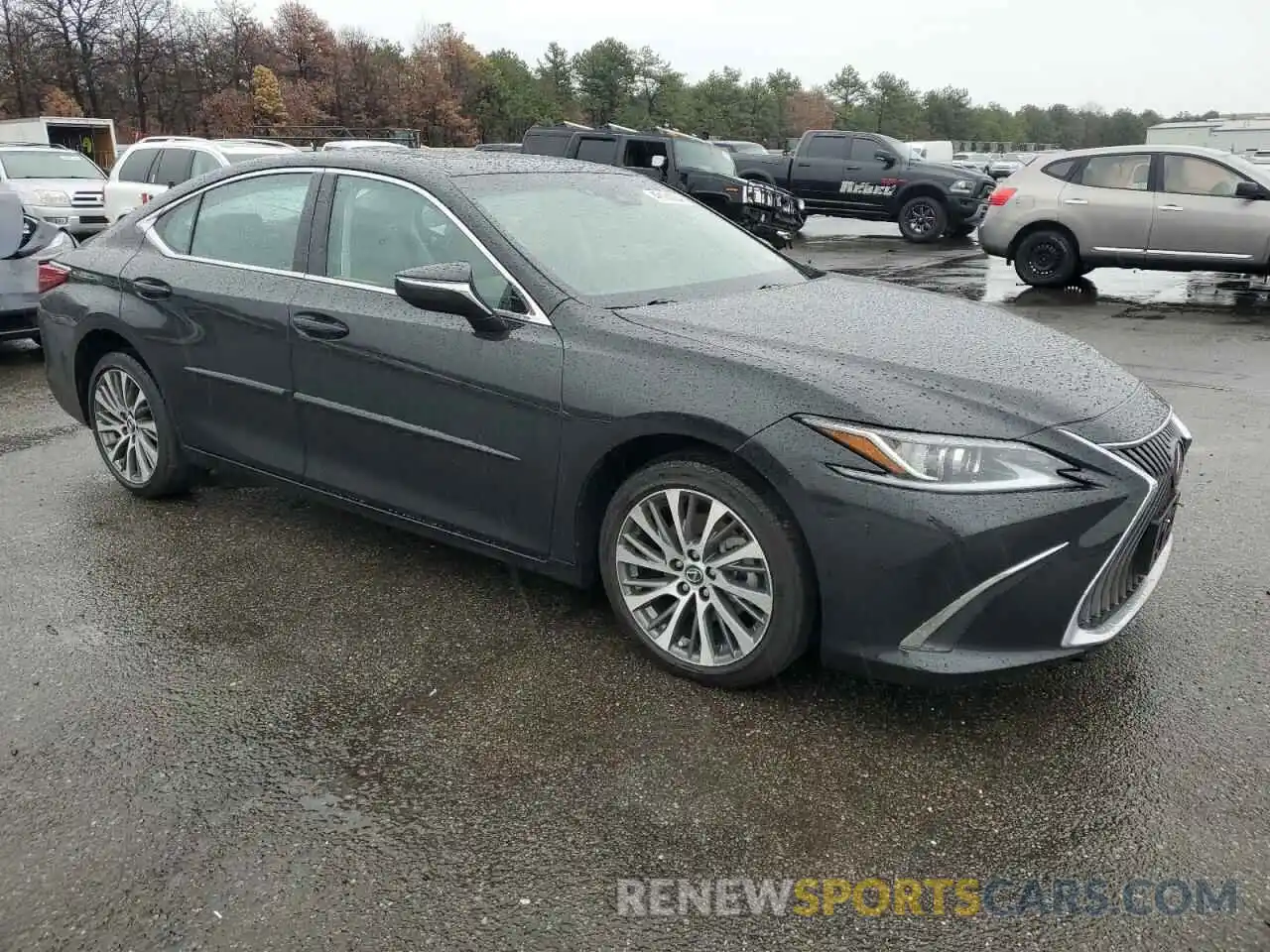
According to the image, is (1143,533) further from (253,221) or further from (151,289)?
(151,289)

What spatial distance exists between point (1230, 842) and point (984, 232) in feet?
36.4

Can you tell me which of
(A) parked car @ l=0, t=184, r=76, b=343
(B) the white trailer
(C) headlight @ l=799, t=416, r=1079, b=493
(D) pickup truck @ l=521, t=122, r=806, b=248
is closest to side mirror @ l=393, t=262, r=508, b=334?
(C) headlight @ l=799, t=416, r=1079, b=493

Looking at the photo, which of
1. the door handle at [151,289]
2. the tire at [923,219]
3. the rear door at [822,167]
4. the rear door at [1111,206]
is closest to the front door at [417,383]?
the door handle at [151,289]

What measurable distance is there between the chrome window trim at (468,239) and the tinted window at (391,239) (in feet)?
0.04

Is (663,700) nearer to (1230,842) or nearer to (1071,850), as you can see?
(1071,850)

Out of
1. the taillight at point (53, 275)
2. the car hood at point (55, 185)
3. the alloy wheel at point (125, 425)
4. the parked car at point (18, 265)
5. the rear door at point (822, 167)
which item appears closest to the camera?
the alloy wheel at point (125, 425)

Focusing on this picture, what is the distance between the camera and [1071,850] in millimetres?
2543

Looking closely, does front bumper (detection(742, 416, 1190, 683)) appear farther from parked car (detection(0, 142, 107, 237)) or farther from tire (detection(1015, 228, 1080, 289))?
parked car (detection(0, 142, 107, 237))

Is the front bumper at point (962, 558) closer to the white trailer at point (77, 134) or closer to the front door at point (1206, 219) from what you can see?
the front door at point (1206, 219)

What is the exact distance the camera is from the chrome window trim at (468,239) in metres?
3.50

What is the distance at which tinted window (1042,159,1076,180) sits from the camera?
12.0 meters

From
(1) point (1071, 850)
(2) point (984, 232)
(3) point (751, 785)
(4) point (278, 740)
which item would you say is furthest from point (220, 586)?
(2) point (984, 232)

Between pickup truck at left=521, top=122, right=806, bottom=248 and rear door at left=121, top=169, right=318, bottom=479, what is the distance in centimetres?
1200

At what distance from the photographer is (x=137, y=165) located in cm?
1427
